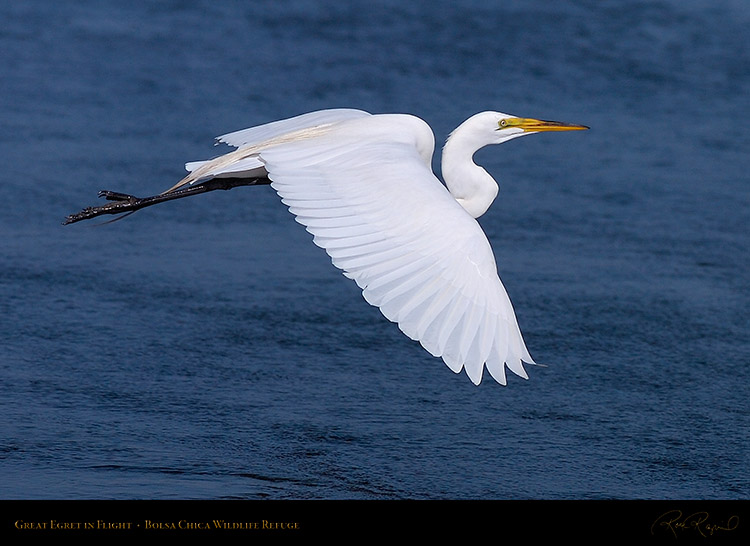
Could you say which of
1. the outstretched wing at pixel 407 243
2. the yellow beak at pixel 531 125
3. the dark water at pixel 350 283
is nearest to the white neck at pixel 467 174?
the yellow beak at pixel 531 125

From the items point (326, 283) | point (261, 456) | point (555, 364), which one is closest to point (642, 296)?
point (555, 364)

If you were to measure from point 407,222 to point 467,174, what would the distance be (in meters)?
0.96

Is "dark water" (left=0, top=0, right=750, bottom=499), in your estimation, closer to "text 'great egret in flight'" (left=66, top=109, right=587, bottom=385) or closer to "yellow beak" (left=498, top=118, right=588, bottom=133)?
"text 'great egret in flight'" (left=66, top=109, right=587, bottom=385)

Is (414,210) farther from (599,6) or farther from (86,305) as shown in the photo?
(599,6)

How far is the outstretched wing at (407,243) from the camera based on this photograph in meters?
3.00

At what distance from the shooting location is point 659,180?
6250mm

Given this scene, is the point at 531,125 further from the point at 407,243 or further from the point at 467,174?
the point at 407,243

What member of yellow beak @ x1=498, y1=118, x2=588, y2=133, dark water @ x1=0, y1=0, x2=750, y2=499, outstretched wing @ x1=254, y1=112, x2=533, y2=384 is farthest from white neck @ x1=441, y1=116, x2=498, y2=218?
dark water @ x1=0, y1=0, x2=750, y2=499

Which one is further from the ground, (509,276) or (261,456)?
(509,276)

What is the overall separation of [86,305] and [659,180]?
3.04 m

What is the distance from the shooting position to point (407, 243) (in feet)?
10.7

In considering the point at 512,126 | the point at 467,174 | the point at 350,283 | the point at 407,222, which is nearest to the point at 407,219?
the point at 407,222

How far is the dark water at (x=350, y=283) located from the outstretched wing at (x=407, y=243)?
0.69 meters

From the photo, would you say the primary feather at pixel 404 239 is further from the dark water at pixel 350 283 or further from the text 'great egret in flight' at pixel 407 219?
the dark water at pixel 350 283
